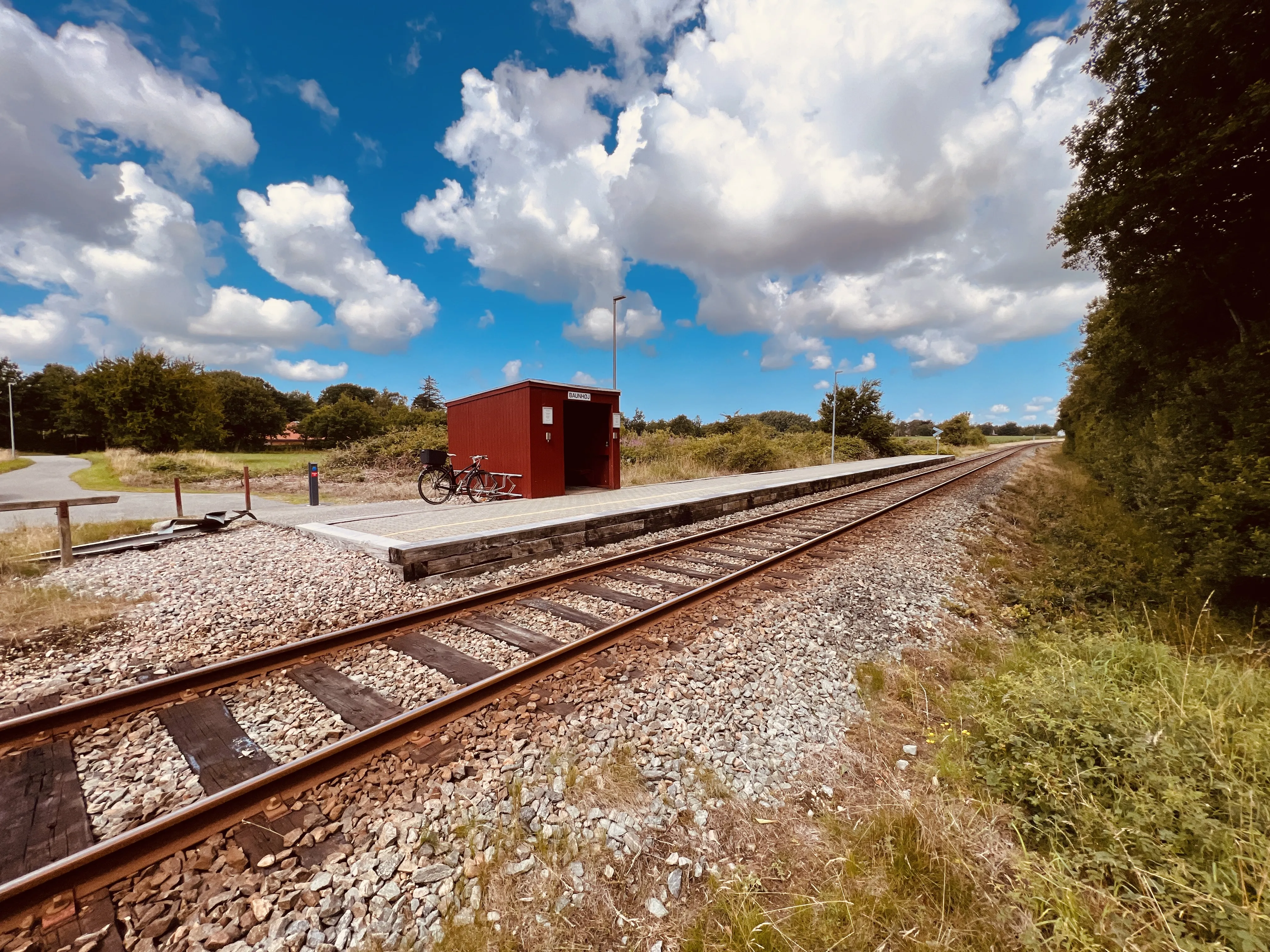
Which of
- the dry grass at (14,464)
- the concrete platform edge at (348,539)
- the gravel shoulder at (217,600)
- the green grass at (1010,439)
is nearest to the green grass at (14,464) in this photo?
the dry grass at (14,464)

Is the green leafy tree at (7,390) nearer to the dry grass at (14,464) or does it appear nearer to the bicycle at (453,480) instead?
the dry grass at (14,464)

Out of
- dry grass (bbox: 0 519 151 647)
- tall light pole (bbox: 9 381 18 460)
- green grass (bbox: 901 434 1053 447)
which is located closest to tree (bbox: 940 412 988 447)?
green grass (bbox: 901 434 1053 447)

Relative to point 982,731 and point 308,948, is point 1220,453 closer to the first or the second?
point 982,731

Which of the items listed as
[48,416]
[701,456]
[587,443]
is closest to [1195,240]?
[587,443]

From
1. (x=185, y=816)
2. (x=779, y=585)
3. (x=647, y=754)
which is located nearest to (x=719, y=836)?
(x=647, y=754)

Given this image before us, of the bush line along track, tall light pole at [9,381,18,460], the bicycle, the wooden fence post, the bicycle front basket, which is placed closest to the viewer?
the bush line along track

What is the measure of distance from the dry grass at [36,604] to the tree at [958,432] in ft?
238

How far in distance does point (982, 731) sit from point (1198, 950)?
1527mm

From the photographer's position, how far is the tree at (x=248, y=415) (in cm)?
5572

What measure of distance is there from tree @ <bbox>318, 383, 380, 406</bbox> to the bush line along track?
2957 inches

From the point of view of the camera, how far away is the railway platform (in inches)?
263

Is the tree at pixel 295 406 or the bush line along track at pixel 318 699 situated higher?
the tree at pixel 295 406

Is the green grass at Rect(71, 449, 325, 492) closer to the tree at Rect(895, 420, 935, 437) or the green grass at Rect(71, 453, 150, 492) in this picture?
the green grass at Rect(71, 453, 150, 492)

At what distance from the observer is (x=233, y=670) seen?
3879mm
